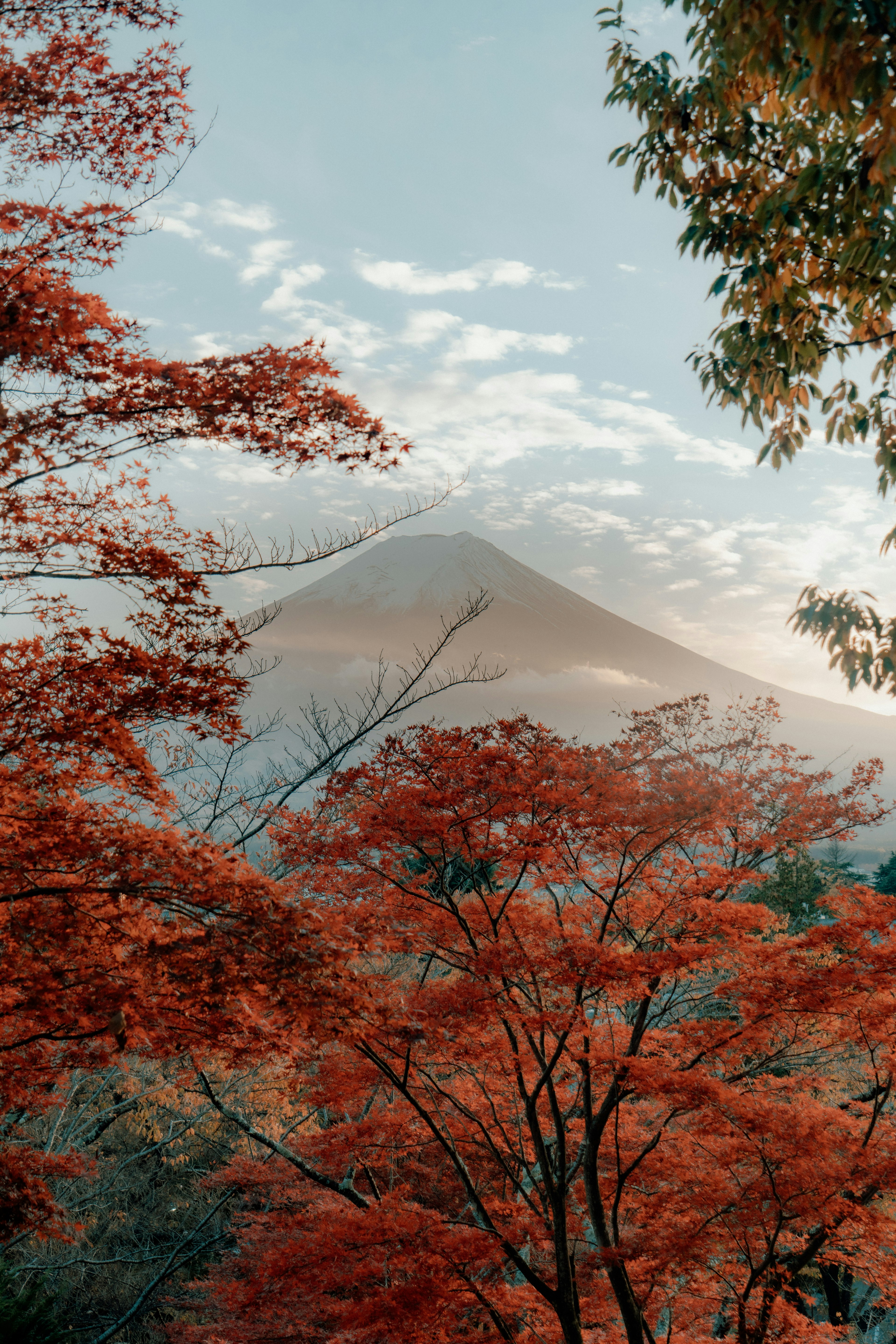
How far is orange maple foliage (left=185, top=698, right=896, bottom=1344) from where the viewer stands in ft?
20.7

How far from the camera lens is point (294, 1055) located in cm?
761

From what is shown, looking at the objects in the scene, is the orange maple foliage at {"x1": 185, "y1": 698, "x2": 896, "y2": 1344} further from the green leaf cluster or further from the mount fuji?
the mount fuji

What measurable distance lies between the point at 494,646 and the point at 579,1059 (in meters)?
130

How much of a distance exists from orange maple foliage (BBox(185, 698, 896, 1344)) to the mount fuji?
347ft

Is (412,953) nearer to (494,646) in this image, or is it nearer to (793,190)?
(793,190)

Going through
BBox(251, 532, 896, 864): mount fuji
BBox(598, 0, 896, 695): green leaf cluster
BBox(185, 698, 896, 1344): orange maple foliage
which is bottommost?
BBox(185, 698, 896, 1344): orange maple foliage

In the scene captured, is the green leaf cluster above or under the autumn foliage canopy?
above

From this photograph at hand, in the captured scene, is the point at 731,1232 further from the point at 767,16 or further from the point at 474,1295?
the point at 767,16

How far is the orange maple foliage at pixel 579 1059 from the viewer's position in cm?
630

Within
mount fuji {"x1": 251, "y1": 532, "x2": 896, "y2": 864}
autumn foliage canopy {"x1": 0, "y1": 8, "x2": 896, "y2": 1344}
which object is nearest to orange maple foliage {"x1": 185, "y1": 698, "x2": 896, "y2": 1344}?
autumn foliage canopy {"x1": 0, "y1": 8, "x2": 896, "y2": 1344}

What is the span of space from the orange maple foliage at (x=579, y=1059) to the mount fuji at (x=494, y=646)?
105837 mm

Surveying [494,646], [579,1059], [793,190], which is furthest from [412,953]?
[494,646]

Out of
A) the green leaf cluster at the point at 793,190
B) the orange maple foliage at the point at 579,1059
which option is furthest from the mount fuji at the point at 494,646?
the green leaf cluster at the point at 793,190

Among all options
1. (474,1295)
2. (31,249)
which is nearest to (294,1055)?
(474,1295)
